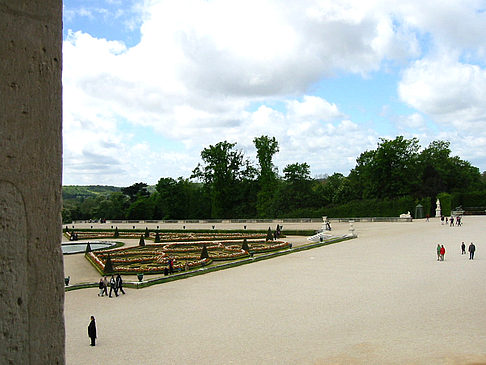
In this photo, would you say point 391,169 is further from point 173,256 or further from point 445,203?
point 173,256

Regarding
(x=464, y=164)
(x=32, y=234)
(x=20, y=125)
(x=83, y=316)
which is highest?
(x=464, y=164)

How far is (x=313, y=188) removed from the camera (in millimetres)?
71750

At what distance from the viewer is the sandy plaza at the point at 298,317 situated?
956 centimetres

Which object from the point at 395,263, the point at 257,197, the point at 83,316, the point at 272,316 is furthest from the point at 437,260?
the point at 257,197

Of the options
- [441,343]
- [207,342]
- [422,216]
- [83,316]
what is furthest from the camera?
[422,216]

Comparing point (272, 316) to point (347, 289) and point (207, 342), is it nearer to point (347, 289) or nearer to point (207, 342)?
point (207, 342)

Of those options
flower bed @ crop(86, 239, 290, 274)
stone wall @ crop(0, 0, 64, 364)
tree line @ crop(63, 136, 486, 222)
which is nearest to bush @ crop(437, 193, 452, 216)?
tree line @ crop(63, 136, 486, 222)

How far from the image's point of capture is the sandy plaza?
31.4 feet

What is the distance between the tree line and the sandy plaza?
43575 millimetres

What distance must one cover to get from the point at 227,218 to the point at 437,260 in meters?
51.5

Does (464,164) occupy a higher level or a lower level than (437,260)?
higher

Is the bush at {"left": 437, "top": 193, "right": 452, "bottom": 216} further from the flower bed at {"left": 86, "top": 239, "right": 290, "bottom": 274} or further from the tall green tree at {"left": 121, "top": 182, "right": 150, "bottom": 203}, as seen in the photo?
the tall green tree at {"left": 121, "top": 182, "right": 150, "bottom": 203}

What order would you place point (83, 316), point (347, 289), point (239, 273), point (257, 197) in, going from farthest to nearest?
point (257, 197), point (239, 273), point (347, 289), point (83, 316)

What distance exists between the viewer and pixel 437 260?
21.7 metres
